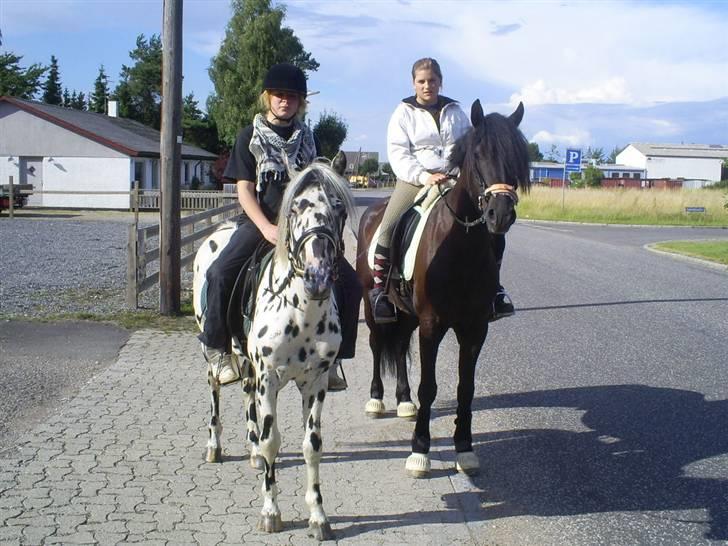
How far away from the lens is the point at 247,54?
62.8 m

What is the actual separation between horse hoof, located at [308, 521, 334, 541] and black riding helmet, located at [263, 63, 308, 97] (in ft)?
9.33

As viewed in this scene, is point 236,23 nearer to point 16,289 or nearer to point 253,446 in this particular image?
point 16,289

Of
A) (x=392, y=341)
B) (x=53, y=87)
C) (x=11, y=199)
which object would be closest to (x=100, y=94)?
(x=53, y=87)

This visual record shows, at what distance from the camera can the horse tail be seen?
741 cm

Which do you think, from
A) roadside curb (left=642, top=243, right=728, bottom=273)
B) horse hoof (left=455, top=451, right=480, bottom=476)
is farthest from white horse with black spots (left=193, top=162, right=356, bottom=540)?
roadside curb (left=642, top=243, right=728, bottom=273)

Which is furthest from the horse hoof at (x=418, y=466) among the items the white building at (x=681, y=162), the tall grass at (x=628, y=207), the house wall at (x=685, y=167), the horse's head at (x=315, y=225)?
the house wall at (x=685, y=167)

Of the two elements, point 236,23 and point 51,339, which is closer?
point 51,339

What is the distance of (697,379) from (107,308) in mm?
8446

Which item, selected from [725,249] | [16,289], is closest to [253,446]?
[16,289]

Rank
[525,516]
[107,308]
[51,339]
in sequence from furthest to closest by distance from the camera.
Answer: [107,308] < [51,339] < [525,516]

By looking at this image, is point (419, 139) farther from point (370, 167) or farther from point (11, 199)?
point (370, 167)

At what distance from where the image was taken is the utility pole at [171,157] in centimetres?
1118

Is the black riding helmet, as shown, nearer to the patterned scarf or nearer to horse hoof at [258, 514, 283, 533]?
the patterned scarf

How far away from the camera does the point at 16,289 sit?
13.5 meters
